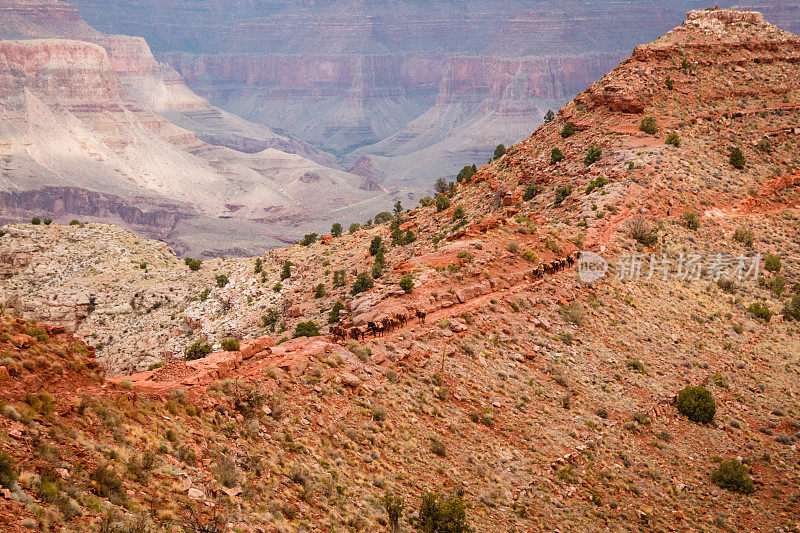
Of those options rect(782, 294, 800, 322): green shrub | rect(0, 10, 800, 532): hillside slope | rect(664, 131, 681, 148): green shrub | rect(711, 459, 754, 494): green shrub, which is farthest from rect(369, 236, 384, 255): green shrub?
rect(711, 459, 754, 494): green shrub

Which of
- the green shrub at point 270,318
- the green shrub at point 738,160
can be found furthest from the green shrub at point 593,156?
the green shrub at point 270,318

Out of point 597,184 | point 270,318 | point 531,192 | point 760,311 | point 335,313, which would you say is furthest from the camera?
point 531,192

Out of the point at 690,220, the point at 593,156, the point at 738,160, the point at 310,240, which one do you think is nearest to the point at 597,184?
the point at 593,156

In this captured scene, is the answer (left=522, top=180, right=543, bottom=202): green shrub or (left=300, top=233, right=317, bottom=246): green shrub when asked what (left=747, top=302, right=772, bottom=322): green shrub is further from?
(left=300, top=233, right=317, bottom=246): green shrub

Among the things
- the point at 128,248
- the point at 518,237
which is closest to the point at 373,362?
the point at 518,237

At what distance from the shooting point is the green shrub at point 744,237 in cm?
4231

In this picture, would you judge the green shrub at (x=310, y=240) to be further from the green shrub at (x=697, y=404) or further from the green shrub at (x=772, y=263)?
the green shrub at (x=697, y=404)

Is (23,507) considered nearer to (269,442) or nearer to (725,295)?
(269,442)

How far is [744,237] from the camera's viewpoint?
1676 inches

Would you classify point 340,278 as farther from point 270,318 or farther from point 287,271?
point 287,271

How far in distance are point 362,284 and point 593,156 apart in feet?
68.1

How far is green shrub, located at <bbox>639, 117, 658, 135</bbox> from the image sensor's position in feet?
166

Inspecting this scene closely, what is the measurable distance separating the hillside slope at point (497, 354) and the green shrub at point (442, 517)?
36 centimetres

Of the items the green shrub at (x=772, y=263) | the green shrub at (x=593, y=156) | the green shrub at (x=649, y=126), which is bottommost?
the green shrub at (x=772, y=263)
